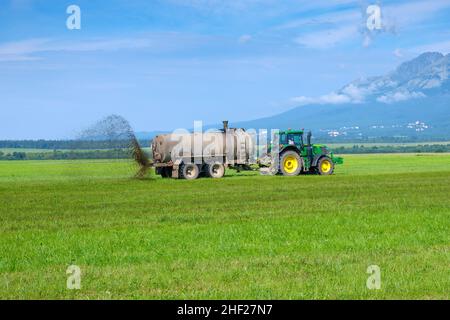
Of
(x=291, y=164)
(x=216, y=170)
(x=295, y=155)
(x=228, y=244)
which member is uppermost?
(x=295, y=155)

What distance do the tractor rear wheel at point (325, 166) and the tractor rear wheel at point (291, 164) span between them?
1.37 m

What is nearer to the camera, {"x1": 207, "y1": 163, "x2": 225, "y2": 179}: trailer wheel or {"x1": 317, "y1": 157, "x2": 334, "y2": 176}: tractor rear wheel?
{"x1": 207, "y1": 163, "x2": 225, "y2": 179}: trailer wheel

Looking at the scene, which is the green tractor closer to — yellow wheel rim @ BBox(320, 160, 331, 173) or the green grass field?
yellow wheel rim @ BBox(320, 160, 331, 173)

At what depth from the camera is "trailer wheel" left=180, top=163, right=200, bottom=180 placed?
40.7 m

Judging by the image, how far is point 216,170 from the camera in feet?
137

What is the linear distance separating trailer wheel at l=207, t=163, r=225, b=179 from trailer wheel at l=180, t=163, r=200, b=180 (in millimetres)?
902

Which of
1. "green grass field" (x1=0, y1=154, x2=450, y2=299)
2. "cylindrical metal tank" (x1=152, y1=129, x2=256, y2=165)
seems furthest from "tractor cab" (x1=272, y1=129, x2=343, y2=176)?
"green grass field" (x1=0, y1=154, x2=450, y2=299)

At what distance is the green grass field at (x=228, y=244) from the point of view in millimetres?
11781

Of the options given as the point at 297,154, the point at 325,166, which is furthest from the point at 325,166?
the point at 297,154

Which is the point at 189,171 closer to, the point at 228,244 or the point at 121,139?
the point at 121,139

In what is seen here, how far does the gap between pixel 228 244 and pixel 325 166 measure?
2773 centimetres

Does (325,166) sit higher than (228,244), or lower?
higher

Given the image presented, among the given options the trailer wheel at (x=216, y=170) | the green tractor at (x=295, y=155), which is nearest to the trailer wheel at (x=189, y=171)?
the trailer wheel at (x=216, y=170)
